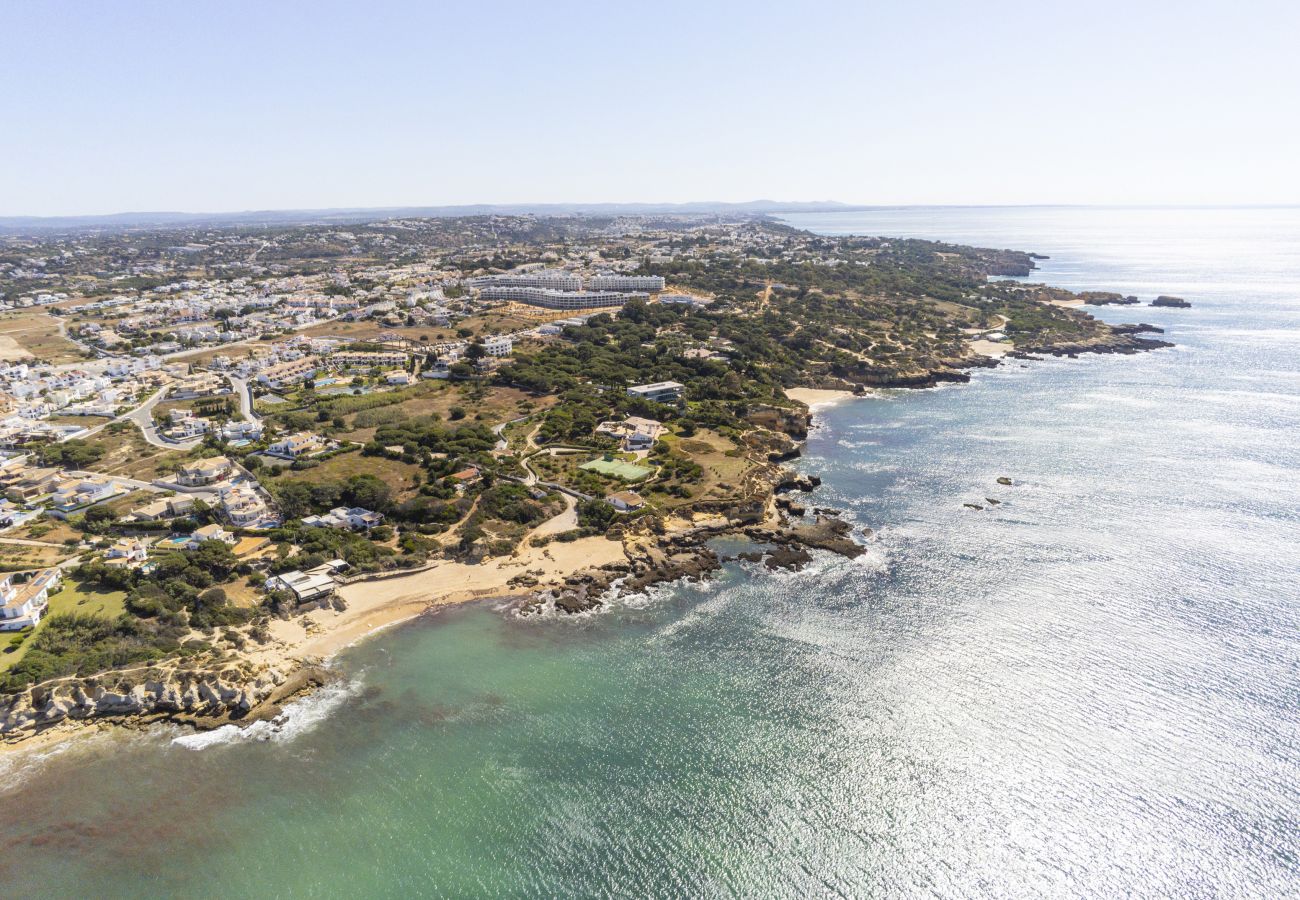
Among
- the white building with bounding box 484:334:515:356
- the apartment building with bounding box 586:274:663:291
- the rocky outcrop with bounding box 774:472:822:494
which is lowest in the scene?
the rocky outcrop with bounding box 774:472:822:494

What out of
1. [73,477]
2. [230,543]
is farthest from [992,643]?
[73,477]

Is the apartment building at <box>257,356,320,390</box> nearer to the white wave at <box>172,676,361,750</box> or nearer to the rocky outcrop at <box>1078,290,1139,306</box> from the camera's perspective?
the white wave at <box>172,676,361,750</box>

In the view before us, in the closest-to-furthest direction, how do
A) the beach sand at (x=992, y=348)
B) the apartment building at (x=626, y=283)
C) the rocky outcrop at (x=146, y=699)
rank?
the rocky outcrop at (x=146, y=699)
the beach sand at (x=992, y=348)
the apartment building at (x=626, y=283)

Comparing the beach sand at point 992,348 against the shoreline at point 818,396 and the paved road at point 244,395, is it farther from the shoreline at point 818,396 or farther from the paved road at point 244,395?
the paved road at point 244,395

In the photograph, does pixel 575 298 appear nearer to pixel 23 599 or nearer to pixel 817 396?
pixel 817 396

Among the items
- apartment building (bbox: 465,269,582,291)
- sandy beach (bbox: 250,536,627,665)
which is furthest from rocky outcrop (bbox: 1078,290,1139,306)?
sandy beach (bbox: 250,536,627,665)

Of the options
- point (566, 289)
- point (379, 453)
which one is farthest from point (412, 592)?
point (566, 289)

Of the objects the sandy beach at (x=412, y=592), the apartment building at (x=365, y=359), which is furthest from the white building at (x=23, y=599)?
the apartment building at (x=365, y=359)
